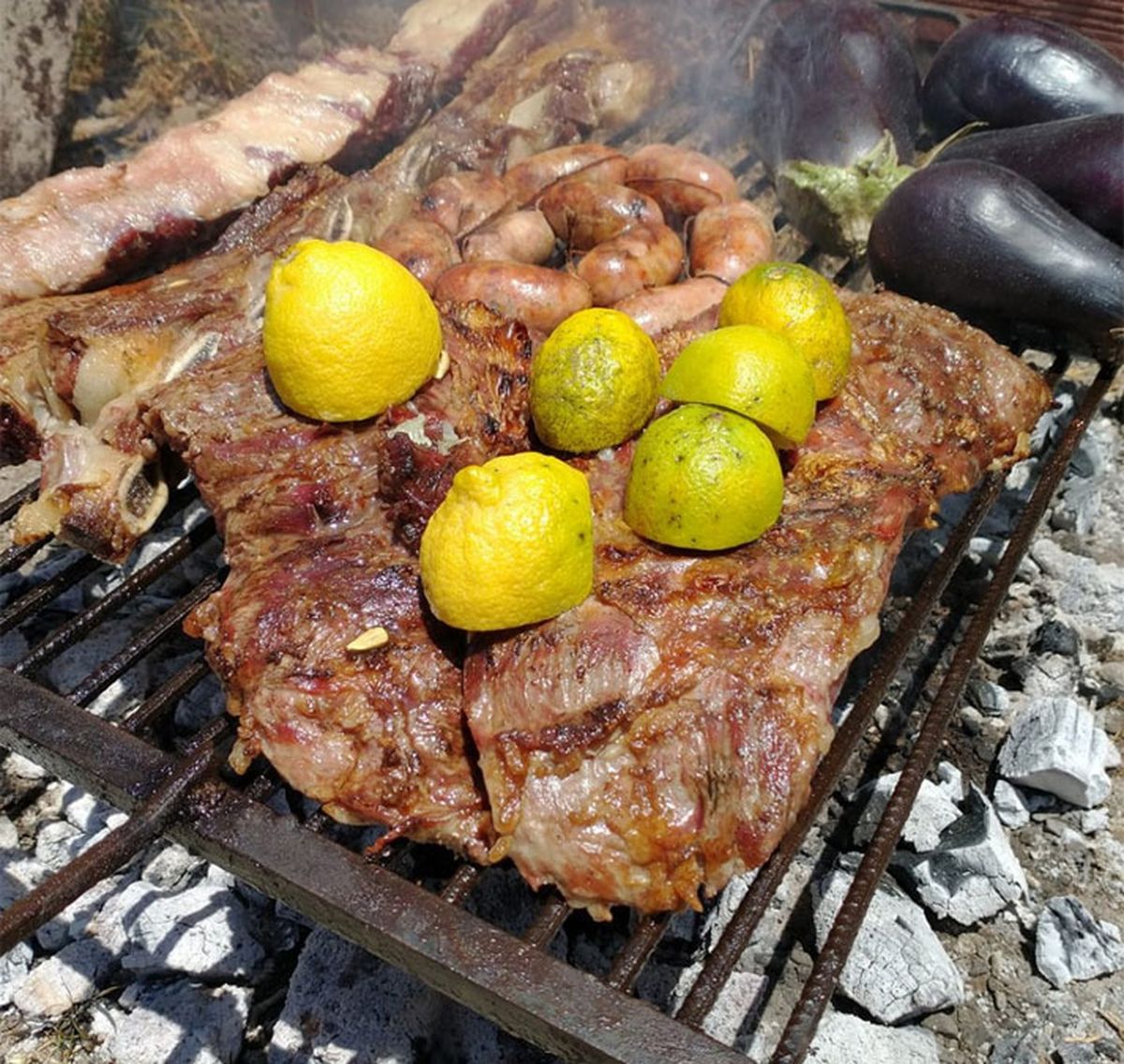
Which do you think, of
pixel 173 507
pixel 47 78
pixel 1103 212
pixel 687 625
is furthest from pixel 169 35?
pixel 687 625

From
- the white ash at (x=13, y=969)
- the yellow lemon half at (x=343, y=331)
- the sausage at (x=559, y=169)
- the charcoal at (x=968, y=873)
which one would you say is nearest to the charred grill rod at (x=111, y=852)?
the yellow lemon half at (x=343, y=331)

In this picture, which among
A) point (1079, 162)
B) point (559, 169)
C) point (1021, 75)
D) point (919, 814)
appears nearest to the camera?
point (919, 814)

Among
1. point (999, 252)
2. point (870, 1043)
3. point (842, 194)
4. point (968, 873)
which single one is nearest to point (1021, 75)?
point (842, 194)

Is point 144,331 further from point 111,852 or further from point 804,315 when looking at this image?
point 804,315

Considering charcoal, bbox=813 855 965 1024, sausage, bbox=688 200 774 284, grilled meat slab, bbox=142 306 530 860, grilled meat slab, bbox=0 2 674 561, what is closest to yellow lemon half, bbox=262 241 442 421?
grilled meat slab, bbox=142 306 530 860

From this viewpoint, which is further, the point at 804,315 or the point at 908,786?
the point at 804,315
